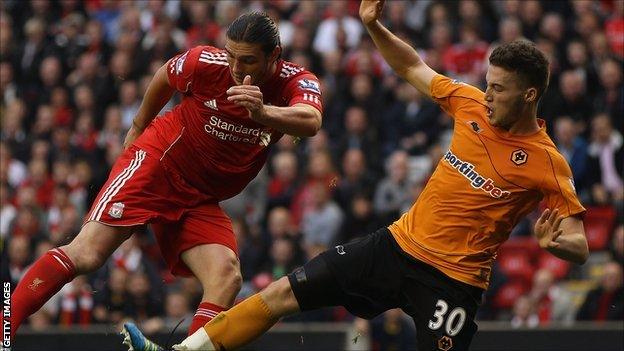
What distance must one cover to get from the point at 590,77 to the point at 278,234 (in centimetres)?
377

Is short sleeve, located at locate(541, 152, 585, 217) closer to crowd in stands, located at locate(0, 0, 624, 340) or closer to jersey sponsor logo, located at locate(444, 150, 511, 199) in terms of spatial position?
jersey sponsor logo, located at locate(444, 150, 511, 199)

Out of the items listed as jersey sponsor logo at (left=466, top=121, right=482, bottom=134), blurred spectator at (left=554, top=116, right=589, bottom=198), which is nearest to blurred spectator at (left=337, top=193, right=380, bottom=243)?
blurred spectator at (left=554, top=116, right=589, bottom=198)

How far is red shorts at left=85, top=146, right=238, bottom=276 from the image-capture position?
28.9ft

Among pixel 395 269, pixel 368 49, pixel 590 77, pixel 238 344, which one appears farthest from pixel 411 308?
pixel 368 49

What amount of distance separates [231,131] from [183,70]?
A: 19.2 inches

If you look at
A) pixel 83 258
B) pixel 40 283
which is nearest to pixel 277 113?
pixel 83 258

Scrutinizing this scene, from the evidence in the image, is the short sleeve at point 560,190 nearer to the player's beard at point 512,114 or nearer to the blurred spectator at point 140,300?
the player's beard at point 512,114

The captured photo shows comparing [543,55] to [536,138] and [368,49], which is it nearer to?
[536,138]

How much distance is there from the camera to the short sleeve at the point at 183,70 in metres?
8.88

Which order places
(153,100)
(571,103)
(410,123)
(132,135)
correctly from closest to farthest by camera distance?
(153,100) → (132,135) → (571,103) → (410,123)

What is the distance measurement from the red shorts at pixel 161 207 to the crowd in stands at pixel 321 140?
4.40m

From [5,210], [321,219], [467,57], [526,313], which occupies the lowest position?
[5,210]

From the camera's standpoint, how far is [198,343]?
806cm

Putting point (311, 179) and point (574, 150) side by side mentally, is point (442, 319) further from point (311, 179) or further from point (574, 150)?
point (311, 179)
